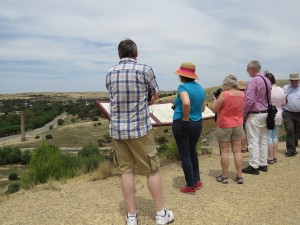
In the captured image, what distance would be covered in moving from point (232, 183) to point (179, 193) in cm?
116

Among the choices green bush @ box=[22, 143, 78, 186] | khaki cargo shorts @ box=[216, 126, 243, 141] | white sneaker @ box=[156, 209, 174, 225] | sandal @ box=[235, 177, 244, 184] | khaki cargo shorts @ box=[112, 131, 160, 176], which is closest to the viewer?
khaki cargo shorts @ box=[112, 131, 160, 176]

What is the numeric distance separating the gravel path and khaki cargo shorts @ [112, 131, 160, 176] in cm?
78

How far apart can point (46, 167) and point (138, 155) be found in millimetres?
4350

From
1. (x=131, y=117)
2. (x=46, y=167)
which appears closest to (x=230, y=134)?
(x=131, y=117)

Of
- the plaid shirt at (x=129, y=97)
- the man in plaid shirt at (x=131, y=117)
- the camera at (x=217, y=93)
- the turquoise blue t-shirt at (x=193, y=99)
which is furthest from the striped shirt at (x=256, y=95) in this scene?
the plaid shirt at (x=129, y=97)

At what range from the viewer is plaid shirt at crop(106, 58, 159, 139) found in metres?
4.36

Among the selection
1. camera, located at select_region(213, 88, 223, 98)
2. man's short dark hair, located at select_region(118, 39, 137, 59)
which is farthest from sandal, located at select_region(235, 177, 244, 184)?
man's short dark hair, located at select_region(118, 39, 137, 59)

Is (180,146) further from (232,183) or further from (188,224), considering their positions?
(232,183)

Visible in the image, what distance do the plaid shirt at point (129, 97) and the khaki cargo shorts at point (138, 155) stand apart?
111 millimetres

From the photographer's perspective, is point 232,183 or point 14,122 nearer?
point 232,183

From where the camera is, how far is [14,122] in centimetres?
12525

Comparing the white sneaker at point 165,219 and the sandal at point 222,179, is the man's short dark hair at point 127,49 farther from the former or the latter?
the sandal at point 222,179

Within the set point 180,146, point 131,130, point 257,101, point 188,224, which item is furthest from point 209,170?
point 131,130

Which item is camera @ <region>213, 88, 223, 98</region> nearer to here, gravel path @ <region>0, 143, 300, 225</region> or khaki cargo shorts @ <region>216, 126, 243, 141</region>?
khaki cargo shorts @ <region>216, 126, 243, 141</region>
